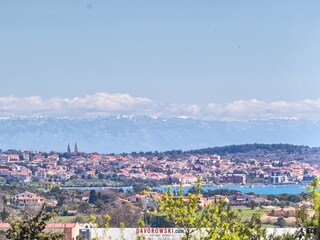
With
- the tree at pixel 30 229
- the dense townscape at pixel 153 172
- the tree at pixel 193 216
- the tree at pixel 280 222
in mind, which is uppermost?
the tree at pixel 193 216

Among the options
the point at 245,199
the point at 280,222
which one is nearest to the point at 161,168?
the point at 245,199

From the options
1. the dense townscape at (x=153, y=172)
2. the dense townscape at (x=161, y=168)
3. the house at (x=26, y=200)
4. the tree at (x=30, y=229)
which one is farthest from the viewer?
the dense townscape at (x=161, y=168)

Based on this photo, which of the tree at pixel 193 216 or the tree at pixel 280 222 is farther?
the tree at pixel 280 222

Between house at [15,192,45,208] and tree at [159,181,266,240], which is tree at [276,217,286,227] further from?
tree at [159,181,266,240]

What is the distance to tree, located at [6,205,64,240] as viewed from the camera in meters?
11.0

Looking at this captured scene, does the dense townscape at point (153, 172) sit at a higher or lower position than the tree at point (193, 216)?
lower

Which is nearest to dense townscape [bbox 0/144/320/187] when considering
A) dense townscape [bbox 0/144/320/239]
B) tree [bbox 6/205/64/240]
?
dense townscape [bbox 0/144/320/239]

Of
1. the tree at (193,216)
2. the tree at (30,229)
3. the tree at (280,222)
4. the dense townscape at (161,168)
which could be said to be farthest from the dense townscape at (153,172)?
the tree at (193,216)

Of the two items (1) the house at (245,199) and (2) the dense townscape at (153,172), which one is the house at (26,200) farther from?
(1) the house at (245,199)

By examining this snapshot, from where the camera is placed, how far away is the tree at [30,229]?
1105cm

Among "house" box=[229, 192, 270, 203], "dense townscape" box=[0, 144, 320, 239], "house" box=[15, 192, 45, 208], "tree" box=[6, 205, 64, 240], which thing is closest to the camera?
"tree" box=[6, 205, 64, 240]

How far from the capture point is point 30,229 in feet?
36.7

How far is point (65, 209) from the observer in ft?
218

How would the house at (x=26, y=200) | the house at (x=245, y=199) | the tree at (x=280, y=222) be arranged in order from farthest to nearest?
the house at (x=245, y=199)
the house at (x=26, y=200)
the tree at (x=280, y=222)
